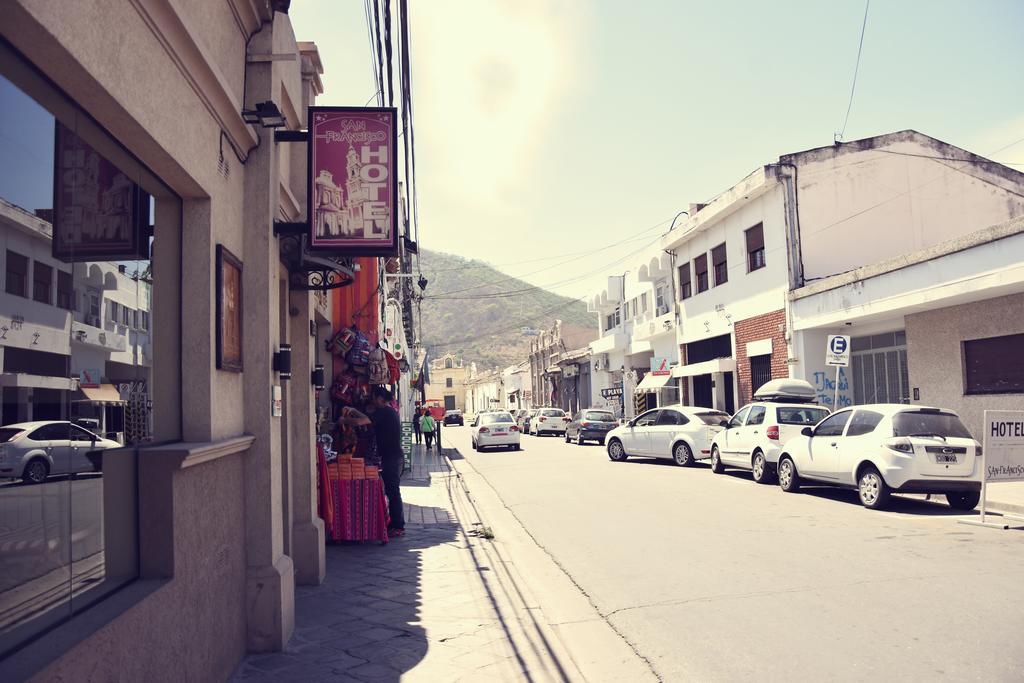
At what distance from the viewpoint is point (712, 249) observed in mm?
28547

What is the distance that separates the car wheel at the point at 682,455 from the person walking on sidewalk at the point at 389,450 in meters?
10.6

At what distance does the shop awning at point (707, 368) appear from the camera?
87.8 feet

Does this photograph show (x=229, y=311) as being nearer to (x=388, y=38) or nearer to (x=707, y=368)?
(x=388, y=38)

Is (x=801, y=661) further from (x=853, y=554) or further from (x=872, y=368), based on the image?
(x=872, y=368)

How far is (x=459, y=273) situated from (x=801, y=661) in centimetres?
13893

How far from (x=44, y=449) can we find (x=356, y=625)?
353cm

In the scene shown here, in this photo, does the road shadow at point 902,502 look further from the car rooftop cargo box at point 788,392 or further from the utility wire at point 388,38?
the utility wire at point 388,38

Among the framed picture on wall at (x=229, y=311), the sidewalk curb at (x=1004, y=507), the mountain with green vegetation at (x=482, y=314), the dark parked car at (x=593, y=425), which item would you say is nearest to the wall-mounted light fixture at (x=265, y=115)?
→ the framed picture on wall at (x=229, y=311)

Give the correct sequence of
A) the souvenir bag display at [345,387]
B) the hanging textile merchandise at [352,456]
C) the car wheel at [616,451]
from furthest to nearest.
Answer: the car wheel at [616,451], the souvenir bag display at [345,387], the hanging textile merchandise at [352,456]

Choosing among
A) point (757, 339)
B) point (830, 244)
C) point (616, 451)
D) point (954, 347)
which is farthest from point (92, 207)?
point (757, 339)

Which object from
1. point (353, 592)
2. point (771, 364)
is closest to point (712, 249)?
point (771, 364)

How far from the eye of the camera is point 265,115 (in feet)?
17.6

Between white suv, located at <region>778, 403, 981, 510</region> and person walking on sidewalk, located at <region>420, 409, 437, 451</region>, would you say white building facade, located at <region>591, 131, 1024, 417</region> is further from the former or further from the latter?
person walking on sidewalk, located at <region>420, 409, 437, 451</region>

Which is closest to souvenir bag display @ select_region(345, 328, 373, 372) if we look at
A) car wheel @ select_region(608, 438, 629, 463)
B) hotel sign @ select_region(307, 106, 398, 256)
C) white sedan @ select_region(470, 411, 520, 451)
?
hotel sign @ select_region(307, 106, 398, 256)
